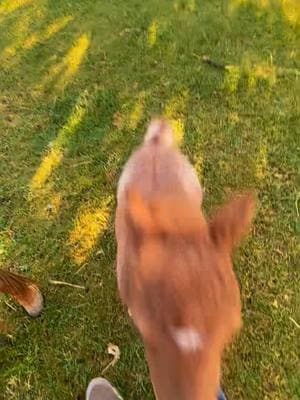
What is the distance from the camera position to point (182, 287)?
202 centimetres

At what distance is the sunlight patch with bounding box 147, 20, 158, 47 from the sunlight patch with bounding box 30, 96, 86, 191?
0.66 metres

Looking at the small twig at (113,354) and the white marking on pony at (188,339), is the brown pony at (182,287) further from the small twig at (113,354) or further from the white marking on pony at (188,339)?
the small twig at (113,354)

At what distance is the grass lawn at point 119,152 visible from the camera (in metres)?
3.13

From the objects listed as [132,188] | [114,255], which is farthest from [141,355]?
[132,188]

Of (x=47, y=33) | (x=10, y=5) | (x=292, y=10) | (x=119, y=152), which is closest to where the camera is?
(x=119, y=152)

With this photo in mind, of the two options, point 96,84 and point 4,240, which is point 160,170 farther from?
point 96,84

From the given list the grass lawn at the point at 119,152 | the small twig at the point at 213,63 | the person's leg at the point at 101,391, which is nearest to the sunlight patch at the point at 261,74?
the grass lawn at the point at 119,152

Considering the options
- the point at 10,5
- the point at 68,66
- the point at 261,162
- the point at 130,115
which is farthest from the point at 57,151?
the point at 10,5

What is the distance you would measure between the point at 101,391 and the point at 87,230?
931 mm

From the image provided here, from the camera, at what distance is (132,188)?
2.62 metres

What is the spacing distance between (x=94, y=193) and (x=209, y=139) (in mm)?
737

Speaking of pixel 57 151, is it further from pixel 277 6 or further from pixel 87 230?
pixel 277 6

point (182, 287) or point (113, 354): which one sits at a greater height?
point (182, 287)

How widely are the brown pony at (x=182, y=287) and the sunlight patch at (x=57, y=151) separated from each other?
1487mm
